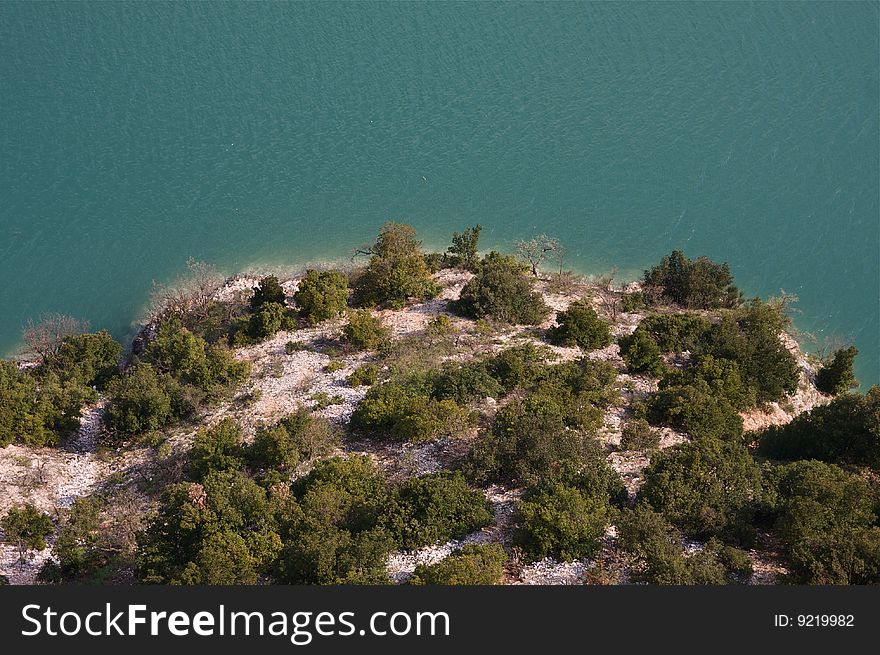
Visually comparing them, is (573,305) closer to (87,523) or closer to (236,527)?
(236,527)

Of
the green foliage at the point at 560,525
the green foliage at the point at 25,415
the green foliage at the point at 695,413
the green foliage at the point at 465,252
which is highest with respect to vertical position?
the green foliage at the point at 465,252

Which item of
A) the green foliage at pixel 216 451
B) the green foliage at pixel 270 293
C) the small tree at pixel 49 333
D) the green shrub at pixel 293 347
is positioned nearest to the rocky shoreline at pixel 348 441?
the green shrub at pixel 293 347

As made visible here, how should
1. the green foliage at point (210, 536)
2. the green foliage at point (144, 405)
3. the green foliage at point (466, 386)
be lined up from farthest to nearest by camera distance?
the green foliage at point (144, 405)
the green foliage at point (466, 386)
the green foliage at point (210, 536)

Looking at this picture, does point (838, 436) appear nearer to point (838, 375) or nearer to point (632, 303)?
point (838, 375)

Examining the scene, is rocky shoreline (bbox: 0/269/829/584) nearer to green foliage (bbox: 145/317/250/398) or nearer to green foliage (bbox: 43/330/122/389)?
green foliage (bbox: 145/317/250/398)

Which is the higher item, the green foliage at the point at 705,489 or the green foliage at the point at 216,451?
the green foliage at the point at 216,451

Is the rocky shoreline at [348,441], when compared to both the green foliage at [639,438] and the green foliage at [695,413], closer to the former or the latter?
the green foliage at [639,438]

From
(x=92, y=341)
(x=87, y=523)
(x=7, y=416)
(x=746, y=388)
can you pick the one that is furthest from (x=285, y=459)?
(x=746, y=388)

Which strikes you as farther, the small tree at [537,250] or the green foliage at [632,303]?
the small tree at [537,250]

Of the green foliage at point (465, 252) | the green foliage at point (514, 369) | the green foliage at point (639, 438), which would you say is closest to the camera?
the green foliage at point (639, 438)
